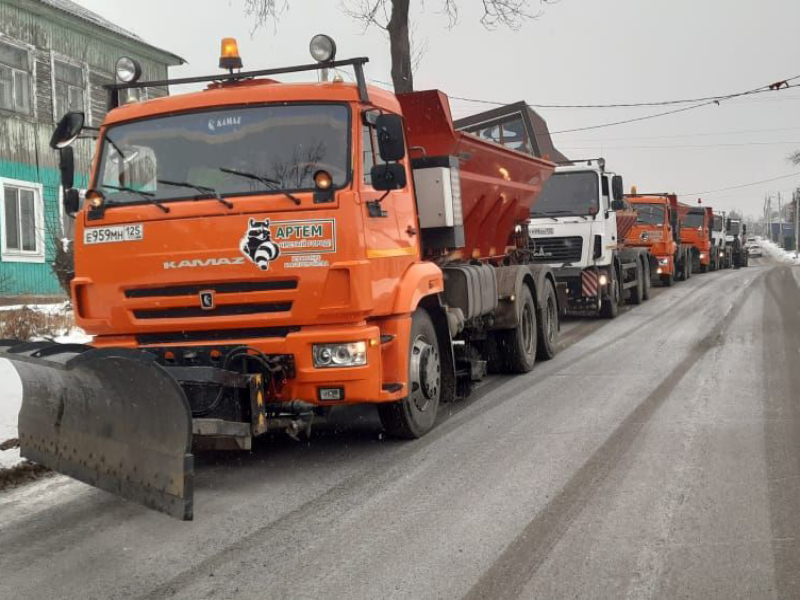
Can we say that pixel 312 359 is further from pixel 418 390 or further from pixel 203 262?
pixel 418 390

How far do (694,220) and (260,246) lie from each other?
29.6m

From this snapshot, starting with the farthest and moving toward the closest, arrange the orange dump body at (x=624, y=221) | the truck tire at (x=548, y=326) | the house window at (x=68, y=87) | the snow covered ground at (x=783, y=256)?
the snow covered ground at (x=783, y=256)
the house window at (x=68, y=87)
the orange dump body at (x=624, y=221)
the truck tire at (x=548, y=326)

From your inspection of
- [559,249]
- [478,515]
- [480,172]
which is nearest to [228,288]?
[478,515]

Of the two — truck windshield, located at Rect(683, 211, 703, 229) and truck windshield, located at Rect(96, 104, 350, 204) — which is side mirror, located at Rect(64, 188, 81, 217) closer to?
truck windshield, located at Rect(96, 104, 350, 204)

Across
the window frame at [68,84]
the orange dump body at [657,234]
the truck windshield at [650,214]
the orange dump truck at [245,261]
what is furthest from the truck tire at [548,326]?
the window frame at [68,84]

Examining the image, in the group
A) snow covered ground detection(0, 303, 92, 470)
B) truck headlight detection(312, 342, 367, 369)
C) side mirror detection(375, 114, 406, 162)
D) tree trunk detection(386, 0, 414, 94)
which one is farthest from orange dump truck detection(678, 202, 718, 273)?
truck headlight detection(312, 342, 367, 369)

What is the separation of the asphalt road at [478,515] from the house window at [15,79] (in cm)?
1524

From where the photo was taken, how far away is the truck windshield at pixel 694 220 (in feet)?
107

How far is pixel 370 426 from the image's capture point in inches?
301

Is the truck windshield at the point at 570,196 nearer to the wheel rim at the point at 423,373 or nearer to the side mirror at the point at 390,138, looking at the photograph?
the wheel rim at the point at 423,373

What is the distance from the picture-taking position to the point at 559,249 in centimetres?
1548

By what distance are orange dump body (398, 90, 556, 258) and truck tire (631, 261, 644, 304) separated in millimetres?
8236

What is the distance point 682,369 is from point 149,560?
7.11 meters

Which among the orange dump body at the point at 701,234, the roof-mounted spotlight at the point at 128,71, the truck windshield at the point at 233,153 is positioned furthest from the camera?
the orange dump body at the point at 701,234
